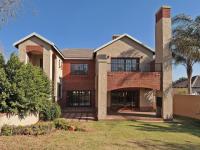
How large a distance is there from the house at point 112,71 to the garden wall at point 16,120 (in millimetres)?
6351

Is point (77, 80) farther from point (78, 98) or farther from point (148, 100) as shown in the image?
point (148, 100)

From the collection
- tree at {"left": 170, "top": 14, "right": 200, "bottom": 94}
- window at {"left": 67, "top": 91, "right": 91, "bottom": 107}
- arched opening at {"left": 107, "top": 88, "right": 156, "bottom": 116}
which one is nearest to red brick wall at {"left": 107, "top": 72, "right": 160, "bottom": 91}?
tree at {"left": 170, "top": 14, "right": 200, "bottom": 94}

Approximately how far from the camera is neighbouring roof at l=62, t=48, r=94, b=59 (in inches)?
1332

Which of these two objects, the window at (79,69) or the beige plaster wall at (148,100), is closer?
the beige plaster wall at (148,100)

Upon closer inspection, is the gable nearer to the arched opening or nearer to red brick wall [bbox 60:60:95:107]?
the arched opening

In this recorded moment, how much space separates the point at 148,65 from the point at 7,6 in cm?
1962

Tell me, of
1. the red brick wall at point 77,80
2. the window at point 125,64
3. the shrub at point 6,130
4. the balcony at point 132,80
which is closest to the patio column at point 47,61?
the balcony at point 132,80

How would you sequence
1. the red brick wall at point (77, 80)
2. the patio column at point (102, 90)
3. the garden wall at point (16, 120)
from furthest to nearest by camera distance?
the red brick wall at point (77, 80), the patio column at point (102, 90), the garden wall at point (16, 120)

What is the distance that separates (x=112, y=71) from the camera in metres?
27.9

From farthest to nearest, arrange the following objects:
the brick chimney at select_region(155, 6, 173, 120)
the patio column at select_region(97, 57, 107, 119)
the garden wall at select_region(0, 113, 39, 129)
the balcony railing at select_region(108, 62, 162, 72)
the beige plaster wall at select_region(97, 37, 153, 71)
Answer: the beige plaster wall at select_region(97, 37, 153, 71), the balcony railing at select_region(108, 62, 162, 72), the brick chimney at select_region(155, 6, 173, 120), the patio column at select_region(97, 57, 107, 119), the garden wall at select_region(0, 113, 39, 129)

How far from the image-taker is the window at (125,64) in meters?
29.3

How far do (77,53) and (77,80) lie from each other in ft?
13.5

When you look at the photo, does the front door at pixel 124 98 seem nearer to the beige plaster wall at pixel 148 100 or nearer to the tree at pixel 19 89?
the beige plaster wall at pixel 148 100

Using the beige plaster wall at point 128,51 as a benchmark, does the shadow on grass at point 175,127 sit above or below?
below
